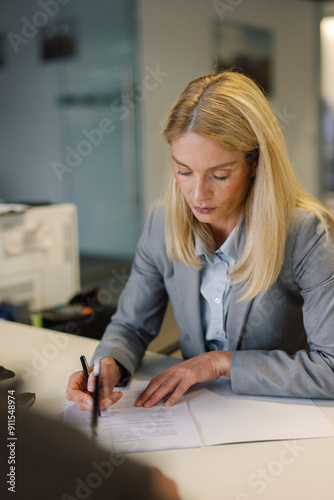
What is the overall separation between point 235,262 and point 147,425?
0.46m

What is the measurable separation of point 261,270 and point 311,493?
0.52 meters

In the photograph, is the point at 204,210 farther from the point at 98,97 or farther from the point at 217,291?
the point at 98,97

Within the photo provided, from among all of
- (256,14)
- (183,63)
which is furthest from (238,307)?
(256,14)

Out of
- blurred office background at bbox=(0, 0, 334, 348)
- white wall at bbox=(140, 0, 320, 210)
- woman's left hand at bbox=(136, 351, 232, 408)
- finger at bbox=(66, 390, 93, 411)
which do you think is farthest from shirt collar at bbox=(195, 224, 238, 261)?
blurred office background at bbox=(0, 0, 334, 348)

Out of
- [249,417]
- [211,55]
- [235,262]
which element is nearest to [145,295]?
[235,262]

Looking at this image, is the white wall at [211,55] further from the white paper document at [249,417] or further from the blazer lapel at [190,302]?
the white paper document at [249,417]

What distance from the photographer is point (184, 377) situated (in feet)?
3.63

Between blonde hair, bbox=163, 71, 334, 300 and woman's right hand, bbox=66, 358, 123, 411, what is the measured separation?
343mm

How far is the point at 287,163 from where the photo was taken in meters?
1.19

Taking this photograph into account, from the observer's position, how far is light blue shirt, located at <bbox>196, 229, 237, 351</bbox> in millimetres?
1274

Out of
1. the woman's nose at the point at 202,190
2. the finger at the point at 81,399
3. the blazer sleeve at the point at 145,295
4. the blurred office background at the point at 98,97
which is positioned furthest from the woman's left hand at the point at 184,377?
the blurred office background at the point at 98,97

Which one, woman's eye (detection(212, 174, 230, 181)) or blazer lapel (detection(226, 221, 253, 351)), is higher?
woman's eye (detection(212, 174, 230, 181))

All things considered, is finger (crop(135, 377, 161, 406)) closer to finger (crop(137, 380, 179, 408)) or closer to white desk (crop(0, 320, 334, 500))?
finger (crop(137, 380, 179, 408))

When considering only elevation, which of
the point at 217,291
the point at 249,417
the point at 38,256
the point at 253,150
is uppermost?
the point at 253,150
